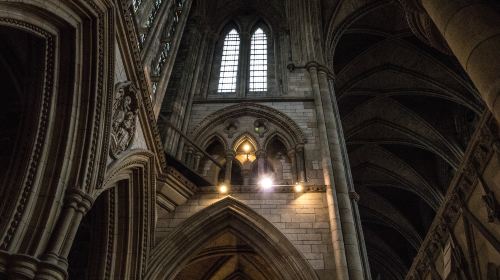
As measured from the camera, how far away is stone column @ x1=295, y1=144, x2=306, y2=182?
1000 cm

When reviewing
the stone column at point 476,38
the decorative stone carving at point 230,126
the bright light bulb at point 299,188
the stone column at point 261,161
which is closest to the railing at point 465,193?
the stone column at point 476,38

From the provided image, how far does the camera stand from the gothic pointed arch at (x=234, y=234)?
8.42 metres

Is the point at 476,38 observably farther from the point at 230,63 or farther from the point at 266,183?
the point at 230,63

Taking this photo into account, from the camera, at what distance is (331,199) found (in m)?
9.25

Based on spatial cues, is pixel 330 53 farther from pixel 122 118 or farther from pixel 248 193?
pixel 122 118

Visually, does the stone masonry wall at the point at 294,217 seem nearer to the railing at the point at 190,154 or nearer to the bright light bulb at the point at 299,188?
the bright light bulb at the point at 299,188

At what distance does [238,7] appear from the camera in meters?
17.0

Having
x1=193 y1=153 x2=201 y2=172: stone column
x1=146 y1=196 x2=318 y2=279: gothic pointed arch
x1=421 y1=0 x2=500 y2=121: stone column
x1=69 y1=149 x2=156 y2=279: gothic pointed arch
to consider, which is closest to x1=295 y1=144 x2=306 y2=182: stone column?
x1=146 y1=196 x2=318 y2=279: gothic pointed arch

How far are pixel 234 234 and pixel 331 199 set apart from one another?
2241mm

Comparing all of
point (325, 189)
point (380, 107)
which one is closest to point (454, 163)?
point (380, 107)

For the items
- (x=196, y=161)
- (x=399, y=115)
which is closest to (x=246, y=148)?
(x=196, y=161)

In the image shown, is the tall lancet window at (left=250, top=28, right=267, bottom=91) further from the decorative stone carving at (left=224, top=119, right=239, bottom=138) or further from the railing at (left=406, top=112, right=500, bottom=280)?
the railing at (left=406, top=112, right=500, bottom=280)

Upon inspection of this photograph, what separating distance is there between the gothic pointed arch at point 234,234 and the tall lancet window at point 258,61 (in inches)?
200

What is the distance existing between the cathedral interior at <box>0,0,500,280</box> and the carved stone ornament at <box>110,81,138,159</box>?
0.12 ft
